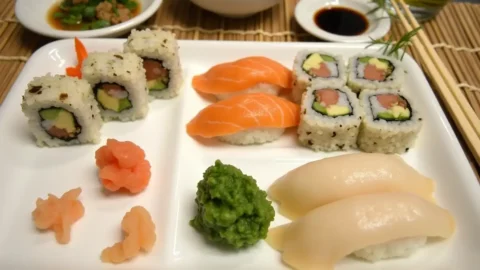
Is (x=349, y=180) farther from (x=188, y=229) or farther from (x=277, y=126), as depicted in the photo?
(x=188, y=229)

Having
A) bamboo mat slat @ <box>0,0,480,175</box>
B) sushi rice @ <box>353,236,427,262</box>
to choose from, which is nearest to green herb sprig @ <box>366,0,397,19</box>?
bamboo mat slat @ <box>0,0,480,175</box>

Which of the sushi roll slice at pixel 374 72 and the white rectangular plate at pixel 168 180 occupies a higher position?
the sushi roll slice at pixel 374 72

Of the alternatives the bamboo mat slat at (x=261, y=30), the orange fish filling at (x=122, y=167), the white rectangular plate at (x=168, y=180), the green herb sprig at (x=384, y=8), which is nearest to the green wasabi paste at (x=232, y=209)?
the white rectangular plate at (x=168, y=180)

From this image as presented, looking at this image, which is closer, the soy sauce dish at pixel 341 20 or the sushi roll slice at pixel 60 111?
the sushi roll slice at pixel 60 111

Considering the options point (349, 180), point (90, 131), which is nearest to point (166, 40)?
point (90, 131)

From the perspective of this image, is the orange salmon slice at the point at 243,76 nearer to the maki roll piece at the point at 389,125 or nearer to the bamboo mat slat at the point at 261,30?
the maki roll piece at the point at 389,125

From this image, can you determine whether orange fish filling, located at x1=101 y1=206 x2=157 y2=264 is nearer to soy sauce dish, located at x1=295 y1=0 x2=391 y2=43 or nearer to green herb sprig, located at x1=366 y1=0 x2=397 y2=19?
soy sauce dish, located at x1=295 y1=0 x2=391 y2=43

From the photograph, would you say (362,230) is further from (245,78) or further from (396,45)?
(396,45)
